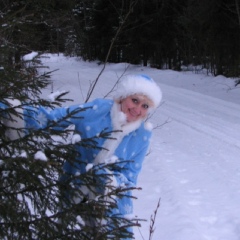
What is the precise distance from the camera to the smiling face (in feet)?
7.54

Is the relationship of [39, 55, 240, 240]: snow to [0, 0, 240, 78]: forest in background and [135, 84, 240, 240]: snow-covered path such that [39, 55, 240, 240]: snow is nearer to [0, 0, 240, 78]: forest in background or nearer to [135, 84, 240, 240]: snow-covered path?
[135, 84, 240, 240]: snow-covered path

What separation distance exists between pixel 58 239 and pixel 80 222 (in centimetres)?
12

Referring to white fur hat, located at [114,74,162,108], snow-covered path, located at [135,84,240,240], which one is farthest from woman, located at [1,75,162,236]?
snow-covered path, located at [135,84,240,240]

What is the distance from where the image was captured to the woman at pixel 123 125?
2184mm

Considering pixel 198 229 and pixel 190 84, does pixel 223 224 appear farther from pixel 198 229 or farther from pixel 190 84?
pixel 190 84

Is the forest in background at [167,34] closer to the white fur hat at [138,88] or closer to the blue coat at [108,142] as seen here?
the white fur hat at [138,88]

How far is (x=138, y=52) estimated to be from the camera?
26594 mm

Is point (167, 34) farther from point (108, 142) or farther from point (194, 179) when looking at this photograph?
point (108, 142)

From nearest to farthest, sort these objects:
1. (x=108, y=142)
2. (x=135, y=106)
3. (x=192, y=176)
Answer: (x=108, y=142) < (x=135, y=106) < (x=192, y=176)

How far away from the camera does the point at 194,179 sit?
5352 mm

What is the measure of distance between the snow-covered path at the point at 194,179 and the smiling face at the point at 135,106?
1910mm

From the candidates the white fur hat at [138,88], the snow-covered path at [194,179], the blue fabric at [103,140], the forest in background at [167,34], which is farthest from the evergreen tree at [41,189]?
the forest in background at [167,34]

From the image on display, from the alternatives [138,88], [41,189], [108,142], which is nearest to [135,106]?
[138,88]

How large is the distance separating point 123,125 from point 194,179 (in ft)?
11.1
